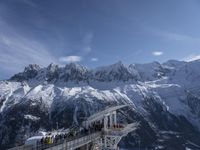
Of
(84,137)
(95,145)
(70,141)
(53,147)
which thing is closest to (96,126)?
(95,145)

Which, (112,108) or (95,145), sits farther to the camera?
(112,108)

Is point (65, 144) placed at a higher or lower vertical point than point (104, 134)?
lower

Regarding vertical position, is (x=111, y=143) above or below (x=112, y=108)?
below

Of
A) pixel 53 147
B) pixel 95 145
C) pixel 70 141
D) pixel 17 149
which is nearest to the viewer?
pixel 17 149

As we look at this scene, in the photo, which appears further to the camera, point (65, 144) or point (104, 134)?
point (104, 134)

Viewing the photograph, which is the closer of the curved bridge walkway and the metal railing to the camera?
the metal railing

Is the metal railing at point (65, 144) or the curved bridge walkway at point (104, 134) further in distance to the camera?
the curved bridge walkway at point (104, 134)

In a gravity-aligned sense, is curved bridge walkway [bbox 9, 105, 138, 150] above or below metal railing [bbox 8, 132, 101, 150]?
above

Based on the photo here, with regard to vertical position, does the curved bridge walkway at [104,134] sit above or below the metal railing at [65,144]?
above

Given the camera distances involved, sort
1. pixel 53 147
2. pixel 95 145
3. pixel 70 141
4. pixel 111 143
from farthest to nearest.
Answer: pixel 111 143
pixel 95 145
pixel 70 141
pixel 53 147

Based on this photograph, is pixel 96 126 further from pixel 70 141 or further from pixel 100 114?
pixel 70 141
